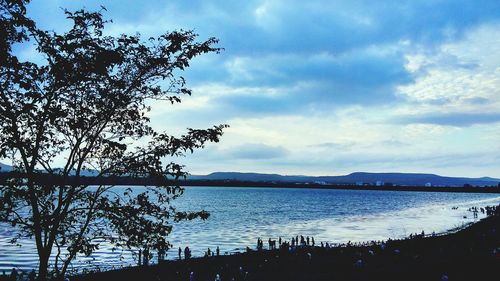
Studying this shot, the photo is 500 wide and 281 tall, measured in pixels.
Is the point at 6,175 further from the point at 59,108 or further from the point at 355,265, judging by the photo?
the point at 355,265

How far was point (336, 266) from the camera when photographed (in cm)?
3725

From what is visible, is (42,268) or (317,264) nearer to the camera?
(42,268)

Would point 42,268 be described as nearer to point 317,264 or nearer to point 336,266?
point 336,266

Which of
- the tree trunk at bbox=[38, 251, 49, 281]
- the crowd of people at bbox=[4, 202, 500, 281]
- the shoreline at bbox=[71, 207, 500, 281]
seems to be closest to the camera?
the tree trunk at bbox=[38, 251, 49, 281]

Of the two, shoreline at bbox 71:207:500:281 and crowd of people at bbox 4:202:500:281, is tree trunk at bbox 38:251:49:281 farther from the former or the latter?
shoreline at bbox 71:207:500:281

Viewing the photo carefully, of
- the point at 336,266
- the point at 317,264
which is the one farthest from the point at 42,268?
the point at 317,264

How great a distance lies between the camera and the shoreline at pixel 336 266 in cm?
3181

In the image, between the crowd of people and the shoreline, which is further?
the crowd of people

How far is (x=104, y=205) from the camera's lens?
13.1 m

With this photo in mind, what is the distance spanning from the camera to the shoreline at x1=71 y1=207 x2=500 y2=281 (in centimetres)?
3181

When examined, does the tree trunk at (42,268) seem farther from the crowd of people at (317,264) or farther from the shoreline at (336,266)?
the shoreline at (336,266)

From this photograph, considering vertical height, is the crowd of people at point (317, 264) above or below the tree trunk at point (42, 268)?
below

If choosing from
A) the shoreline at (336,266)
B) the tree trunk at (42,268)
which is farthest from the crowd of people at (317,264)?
the tree trunk at (42,268)

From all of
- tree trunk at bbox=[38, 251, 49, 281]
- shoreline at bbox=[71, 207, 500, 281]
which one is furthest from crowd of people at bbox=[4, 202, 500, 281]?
tree trunk at bbox=[38, 251, 49, 281]
